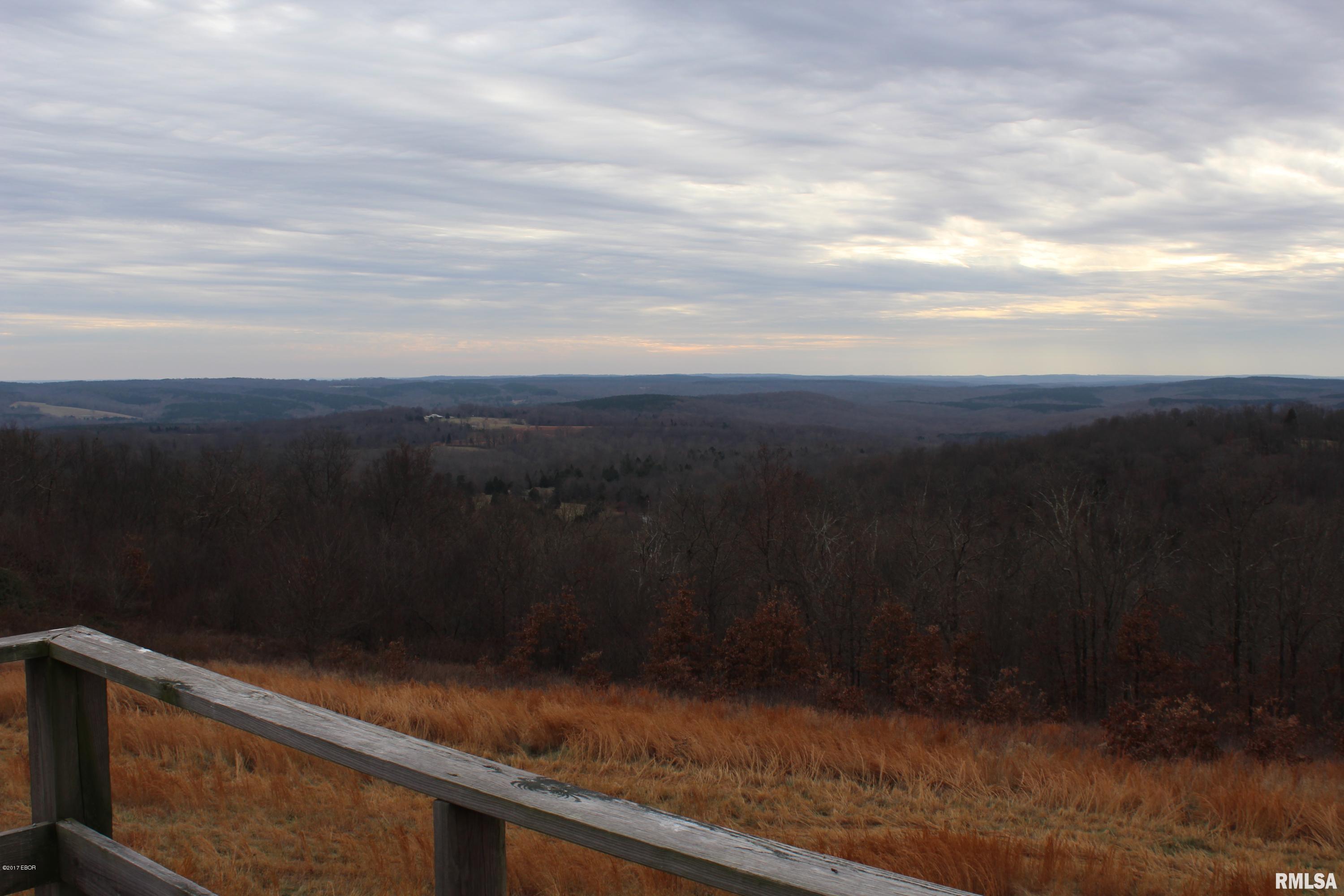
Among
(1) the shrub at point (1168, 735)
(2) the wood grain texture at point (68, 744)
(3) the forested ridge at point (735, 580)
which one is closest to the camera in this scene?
(2) the wood grain texture at point (68, 744)

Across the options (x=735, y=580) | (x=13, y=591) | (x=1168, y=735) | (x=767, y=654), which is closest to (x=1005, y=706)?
(x=1168, y=735)

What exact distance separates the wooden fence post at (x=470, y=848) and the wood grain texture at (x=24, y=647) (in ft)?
4.52

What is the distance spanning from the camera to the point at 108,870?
7.32 ft

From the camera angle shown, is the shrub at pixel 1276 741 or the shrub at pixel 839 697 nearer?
the shrub at pixel 1276 741

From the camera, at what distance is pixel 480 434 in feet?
485

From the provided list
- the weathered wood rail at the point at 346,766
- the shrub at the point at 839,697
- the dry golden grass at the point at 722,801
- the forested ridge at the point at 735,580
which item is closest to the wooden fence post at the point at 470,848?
the weathered wood rail at the point at 346,766

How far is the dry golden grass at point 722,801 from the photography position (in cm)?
474

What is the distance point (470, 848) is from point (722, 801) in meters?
5.03

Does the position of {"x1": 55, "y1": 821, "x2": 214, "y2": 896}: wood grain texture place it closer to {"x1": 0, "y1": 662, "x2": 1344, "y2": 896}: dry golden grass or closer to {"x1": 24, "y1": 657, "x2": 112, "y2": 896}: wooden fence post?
{"x1": 24, "y1": 657, "x2": 112, "y2": 896}: wooden fence post

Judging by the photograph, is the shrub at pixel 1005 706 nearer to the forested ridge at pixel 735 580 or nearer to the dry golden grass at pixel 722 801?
the forested ridge at pixel 735 580

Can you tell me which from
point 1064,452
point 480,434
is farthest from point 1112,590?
point 480,434

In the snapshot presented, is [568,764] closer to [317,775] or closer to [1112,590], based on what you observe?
[317,775]

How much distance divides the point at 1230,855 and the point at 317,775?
6.56 metres

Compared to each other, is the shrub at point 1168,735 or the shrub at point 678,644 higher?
the shrub at point 1168,735
